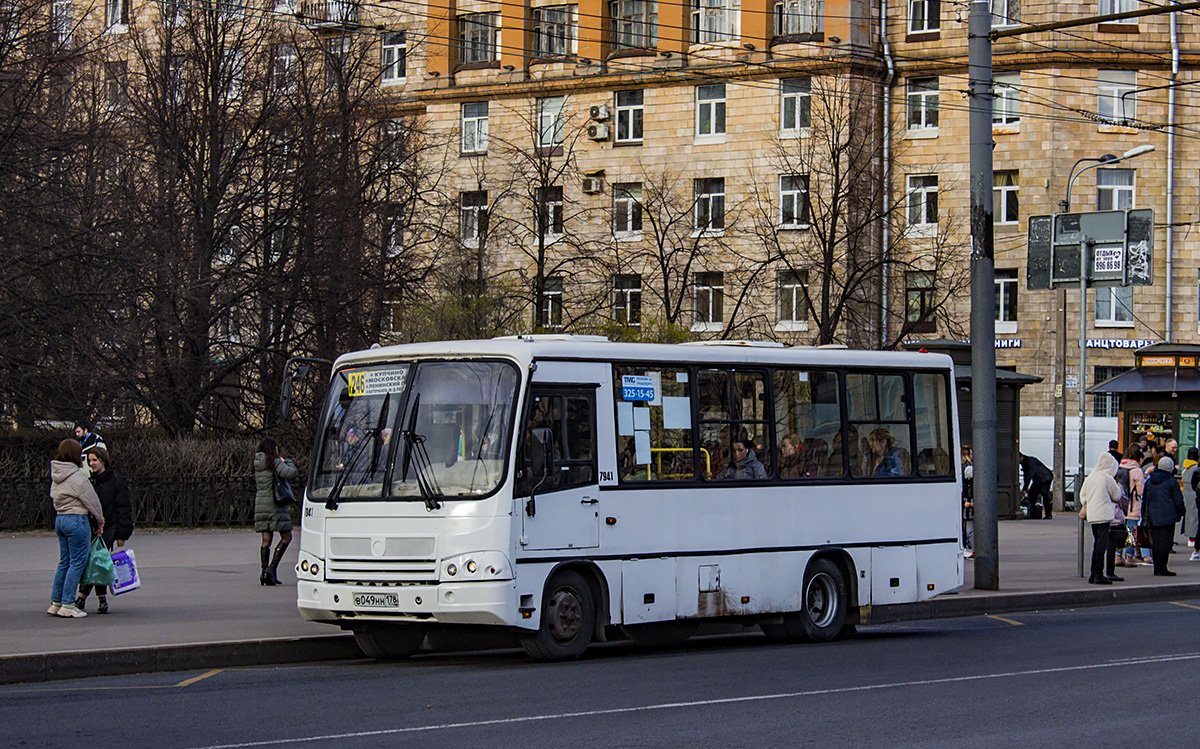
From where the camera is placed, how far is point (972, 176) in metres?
19.8

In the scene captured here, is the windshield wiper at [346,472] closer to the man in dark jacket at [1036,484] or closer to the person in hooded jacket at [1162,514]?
the person in hooded jacket at [1162,514]

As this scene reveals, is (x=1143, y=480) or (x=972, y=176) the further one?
(x=1143, y=480)

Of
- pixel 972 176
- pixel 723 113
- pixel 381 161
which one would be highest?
pixel 723 113

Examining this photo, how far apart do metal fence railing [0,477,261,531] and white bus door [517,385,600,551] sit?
1578 centimetres

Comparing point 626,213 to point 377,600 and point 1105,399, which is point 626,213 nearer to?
point 1105,399

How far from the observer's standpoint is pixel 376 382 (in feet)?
44.7

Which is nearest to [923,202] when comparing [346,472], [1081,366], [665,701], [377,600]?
[1081,366]

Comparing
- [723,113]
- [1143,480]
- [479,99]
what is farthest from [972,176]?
[479,99]

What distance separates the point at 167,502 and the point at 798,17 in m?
32.5

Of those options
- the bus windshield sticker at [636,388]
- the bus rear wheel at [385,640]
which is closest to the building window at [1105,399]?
the bus windshield sticker at [636,388]

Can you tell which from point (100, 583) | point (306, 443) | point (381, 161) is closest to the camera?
point (100, 583)

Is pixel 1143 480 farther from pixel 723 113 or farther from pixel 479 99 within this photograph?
pixel 479 99

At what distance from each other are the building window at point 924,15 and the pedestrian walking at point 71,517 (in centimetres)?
4453

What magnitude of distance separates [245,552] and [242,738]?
584 inches
